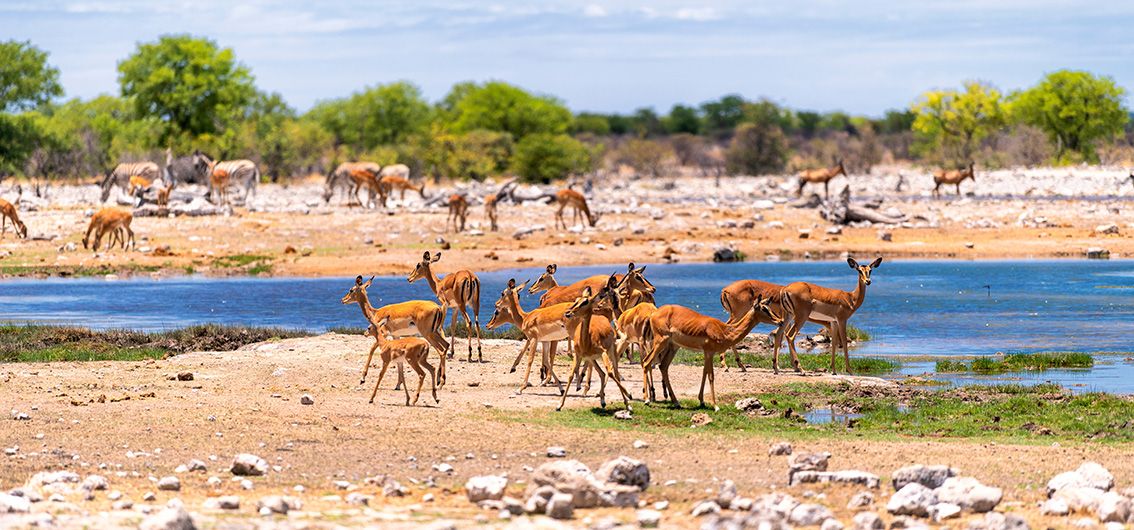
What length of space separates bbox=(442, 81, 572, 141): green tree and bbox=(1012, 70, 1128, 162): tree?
80.6 feet

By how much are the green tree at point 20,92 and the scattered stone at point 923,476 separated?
49.0 meters

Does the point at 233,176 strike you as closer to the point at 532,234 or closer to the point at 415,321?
the point at 532,234

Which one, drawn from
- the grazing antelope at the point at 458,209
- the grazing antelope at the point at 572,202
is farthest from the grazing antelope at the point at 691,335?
the grazing antelope at the point at 572,202

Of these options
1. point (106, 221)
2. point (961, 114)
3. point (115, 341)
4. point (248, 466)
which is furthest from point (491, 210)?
point (961, 114)

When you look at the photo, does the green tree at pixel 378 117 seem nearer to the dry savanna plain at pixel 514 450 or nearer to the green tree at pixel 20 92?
the green tree at pixel 20 92

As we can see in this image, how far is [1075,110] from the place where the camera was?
76.1 metres

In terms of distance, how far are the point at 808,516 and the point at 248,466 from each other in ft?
13.4

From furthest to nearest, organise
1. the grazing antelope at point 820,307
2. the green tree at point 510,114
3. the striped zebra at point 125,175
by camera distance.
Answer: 1. the green tree at point 510,114
2. the striped zebra at point 125,175
3. the grazing antelope at point 820,307

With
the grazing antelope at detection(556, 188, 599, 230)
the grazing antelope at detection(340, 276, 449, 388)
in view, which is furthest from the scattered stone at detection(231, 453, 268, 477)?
the grazing antelope at detection(556, 188, 599, 230)

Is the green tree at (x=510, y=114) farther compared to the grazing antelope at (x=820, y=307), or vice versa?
the green tree at (x=510, y=114)

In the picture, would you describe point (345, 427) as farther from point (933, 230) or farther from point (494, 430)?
point (933, 230)

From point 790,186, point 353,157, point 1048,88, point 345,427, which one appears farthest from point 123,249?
point 1048,88

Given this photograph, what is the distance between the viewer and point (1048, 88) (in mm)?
78688

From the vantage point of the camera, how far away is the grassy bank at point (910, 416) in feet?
42.9
